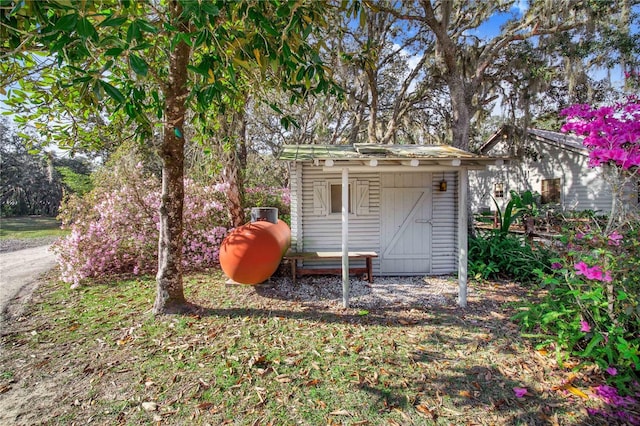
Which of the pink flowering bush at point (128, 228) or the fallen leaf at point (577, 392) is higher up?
the pink flowering bush at point (128, 228)

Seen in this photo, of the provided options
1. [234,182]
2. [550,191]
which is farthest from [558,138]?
[234,182]

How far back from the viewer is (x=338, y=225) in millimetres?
6359

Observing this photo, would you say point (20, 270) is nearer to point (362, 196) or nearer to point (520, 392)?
point (362, 196)

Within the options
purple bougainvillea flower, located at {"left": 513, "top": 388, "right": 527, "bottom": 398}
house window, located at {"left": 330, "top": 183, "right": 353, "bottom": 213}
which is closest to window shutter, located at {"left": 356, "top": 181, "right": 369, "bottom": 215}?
house window, located at {"left": 330, "top": 183, "right": 353, "bottom": 213}

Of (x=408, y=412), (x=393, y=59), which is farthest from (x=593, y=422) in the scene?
(x=393, y=59)

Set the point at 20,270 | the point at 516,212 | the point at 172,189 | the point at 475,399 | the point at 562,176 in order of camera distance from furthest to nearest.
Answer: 1. the point at 562,176
2. the point at 516,212
3. the point at 20,270
4. the point at 172,189
5. the point at 475,399

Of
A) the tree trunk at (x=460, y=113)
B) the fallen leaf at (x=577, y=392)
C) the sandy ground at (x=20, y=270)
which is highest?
the tree trunk at (x=460, y=113)

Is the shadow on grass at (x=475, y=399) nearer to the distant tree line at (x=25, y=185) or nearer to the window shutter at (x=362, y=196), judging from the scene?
the window shutter at (x=362, y=196)

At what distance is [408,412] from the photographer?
7.99ft

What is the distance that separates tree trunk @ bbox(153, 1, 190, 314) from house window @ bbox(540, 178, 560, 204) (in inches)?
534

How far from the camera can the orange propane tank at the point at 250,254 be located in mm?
4902

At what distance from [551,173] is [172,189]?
13.7 meters

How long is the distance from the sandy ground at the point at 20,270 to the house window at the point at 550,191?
15.9 metres

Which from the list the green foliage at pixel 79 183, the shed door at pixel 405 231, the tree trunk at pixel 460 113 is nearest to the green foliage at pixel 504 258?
the shed door at pixel 405 231
